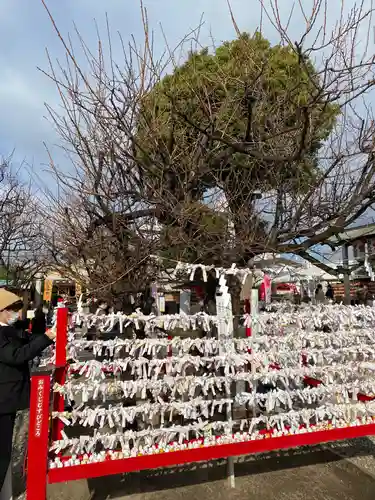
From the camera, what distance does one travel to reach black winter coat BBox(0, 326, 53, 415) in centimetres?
276

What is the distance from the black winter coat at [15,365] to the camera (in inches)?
109

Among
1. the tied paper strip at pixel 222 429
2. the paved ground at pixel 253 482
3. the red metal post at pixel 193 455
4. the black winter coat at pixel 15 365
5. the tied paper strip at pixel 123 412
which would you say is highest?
the black winter coat at pixel 15 365

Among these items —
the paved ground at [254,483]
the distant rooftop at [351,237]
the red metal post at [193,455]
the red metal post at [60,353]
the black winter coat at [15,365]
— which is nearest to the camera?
the red metal post at [193,455]

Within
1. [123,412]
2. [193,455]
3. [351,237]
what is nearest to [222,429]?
[193,455]

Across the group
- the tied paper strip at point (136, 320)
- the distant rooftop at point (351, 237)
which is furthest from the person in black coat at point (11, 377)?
the distant rooftop at point (351, 237)

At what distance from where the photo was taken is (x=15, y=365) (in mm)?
2885

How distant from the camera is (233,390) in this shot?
3861mm

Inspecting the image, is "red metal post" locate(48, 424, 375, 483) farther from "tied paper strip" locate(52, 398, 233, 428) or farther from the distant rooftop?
the distant rooftop

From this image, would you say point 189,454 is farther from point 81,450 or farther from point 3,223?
point 3,223

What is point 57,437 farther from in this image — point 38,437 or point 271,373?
point 271,373

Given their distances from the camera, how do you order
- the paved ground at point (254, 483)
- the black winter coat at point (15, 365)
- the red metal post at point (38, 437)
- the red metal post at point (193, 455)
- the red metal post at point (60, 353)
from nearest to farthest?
the red metal post at point (38, 437), the red metal post at point (193, 455), the red metal post at point (60, 353), the black winter coat at point (15, 365), the paved ground at point (254, 483)

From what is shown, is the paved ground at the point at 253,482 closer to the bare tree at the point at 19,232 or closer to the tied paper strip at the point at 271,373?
the tied paper strip at the point at 271,373

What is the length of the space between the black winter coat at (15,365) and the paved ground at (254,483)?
1064 millimetres

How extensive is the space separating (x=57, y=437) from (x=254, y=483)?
1.93 m
